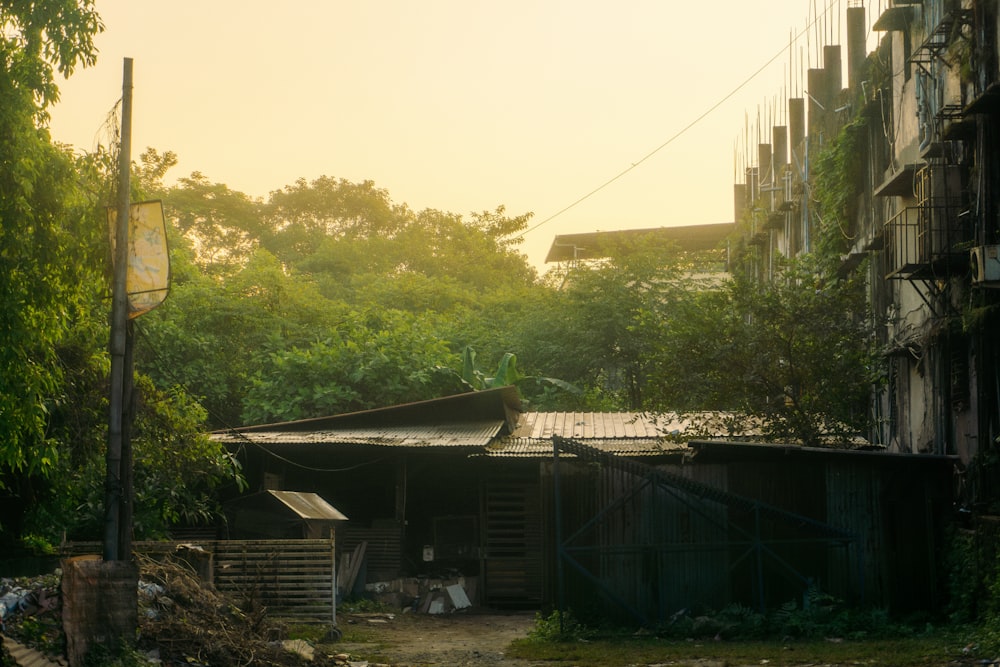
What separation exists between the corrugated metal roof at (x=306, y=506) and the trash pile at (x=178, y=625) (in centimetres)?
290

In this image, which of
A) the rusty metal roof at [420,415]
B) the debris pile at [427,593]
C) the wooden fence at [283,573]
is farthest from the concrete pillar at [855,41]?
the wooden fence at [283,573]

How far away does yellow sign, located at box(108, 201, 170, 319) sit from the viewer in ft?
39.1

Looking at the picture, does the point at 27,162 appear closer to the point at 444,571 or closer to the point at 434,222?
the point at 444,571

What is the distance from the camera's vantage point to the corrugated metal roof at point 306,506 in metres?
17.1

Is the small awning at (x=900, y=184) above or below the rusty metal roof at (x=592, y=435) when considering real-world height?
above

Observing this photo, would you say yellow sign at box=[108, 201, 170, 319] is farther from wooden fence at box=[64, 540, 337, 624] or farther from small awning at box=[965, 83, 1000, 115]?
small awning at box=[965, 83, 1000, 115]

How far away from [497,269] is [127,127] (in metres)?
45.2

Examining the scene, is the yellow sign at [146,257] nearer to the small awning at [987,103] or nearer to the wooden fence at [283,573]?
the wooden fence at [283,573]

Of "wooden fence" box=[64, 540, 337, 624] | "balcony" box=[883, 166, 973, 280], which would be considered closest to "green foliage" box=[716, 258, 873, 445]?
"balcony" box=[883, 166, 973, 280]

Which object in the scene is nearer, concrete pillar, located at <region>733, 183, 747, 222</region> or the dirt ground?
the dirt ground

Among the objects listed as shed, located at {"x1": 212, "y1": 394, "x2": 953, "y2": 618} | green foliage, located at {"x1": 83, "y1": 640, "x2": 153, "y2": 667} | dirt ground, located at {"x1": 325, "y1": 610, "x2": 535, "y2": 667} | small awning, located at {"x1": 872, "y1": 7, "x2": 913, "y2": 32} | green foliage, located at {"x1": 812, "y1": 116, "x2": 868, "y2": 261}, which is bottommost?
dirt ground, located at {"x1": 325, "y1": 610, "x2": 535, "y2": 667}

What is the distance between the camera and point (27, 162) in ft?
38.3

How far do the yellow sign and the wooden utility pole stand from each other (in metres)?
0.08

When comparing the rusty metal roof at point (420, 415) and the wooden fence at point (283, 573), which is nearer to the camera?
the wooden fence at point (283, 573)
